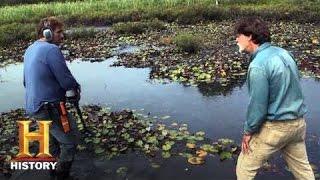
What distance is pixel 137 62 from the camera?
1218 cm

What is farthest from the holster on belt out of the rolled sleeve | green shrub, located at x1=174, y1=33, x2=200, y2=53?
green shrub, located at x1=174, y1=33, x2=200, y2=53

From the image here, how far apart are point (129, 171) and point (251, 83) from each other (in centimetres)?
259

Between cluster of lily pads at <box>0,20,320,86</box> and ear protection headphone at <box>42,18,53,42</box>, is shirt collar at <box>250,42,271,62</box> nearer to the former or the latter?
ear protection headphone at <box>42,18,53,42</box>

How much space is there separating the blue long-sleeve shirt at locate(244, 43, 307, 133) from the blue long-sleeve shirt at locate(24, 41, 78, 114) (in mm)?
2054

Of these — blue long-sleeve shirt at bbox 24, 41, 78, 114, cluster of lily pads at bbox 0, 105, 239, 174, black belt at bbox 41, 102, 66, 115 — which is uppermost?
blue long-sleeve shirt at bbox 24, 41, 78, 114

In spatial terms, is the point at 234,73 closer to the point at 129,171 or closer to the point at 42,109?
the point at 129,171

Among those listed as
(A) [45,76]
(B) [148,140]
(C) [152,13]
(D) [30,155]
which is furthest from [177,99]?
(C) [152,13]

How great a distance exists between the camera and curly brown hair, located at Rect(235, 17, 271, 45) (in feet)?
11.6

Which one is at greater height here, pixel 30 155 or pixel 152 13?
pixel 152 13

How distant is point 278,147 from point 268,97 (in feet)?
1.60

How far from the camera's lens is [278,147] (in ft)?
12.1

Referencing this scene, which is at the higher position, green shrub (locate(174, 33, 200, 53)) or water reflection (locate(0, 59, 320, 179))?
green shrub (locate(174, 33, 200, 53))

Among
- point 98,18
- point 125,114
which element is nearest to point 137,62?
point 125,114

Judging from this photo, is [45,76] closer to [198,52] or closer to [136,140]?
[136,140]
